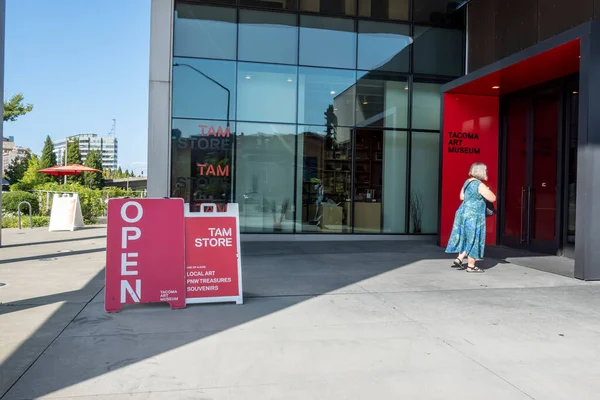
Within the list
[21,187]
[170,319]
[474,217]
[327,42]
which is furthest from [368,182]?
[21,187]

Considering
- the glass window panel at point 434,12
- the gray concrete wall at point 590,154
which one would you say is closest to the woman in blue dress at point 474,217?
the gray concrete wall at point 590,154

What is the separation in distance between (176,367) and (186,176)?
870cm

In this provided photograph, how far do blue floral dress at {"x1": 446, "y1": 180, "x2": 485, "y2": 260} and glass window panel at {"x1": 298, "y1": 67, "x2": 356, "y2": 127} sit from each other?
17.7ft

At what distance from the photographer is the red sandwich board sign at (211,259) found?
211 inches

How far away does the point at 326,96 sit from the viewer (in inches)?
496

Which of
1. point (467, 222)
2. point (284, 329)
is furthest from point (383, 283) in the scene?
A: point (284, 329)

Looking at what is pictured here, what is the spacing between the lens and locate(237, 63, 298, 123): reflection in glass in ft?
39.9

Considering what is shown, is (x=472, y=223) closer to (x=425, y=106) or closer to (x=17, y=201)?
(x=425, y=106)

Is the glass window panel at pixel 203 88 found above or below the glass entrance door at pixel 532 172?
above

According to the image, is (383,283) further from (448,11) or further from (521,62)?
(448,11)

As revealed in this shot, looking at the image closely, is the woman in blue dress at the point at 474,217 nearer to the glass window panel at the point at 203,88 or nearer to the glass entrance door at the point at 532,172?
the glass entrance door at the point at 532,172

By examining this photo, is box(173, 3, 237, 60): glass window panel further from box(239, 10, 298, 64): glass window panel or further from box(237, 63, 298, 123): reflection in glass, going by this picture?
box(237, 63, 298, 123): reflection in glass

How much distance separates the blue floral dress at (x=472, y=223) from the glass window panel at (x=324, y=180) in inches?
195

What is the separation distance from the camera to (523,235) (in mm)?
10461
